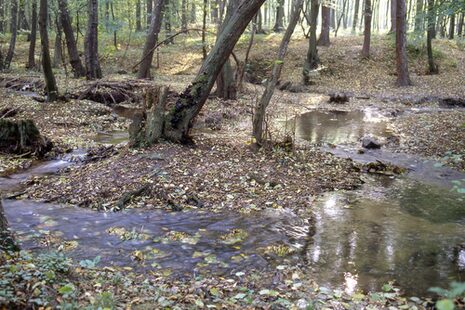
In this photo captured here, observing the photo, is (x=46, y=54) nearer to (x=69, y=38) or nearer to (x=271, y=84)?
(x=69, y=38)

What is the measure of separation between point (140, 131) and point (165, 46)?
86.1 feet

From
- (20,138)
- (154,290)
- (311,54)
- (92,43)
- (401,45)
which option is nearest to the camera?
(154,290)

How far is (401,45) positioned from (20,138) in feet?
64.4

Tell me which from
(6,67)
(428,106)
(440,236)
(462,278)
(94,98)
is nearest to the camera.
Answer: (462,278)

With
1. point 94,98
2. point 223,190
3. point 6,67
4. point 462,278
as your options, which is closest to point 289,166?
point 223,190

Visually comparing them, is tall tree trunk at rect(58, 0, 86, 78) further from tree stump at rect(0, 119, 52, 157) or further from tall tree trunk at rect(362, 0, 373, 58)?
tall tree trunk at rect(362, 0, 373, 58)

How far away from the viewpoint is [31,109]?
14.9 meters

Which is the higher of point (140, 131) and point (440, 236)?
point (140, 131)

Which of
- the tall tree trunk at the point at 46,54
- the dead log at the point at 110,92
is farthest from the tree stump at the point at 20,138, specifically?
the dead log at the point at 110,92

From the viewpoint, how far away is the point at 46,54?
1498cm

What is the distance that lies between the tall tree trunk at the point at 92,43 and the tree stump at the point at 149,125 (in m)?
12.7

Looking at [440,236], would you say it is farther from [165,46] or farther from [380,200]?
[165,46]

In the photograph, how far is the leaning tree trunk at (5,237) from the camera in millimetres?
4551

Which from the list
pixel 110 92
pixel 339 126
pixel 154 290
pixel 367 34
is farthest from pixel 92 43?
pixel 154 290
